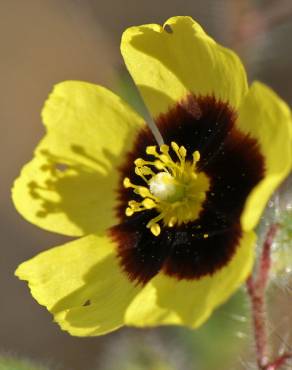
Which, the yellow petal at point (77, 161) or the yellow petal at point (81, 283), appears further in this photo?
the yellow petal at point (77, 161)

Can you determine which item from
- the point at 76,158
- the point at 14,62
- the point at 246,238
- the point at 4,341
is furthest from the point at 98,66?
the point at 246,238

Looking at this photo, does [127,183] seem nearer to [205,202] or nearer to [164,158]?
[164,158]

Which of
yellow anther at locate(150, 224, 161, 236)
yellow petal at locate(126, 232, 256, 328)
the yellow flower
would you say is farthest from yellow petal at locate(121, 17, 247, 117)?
yellow petal at locate(126, 232, 256, 328)

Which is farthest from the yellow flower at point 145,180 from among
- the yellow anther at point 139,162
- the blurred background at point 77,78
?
the blurred background at point 77,78

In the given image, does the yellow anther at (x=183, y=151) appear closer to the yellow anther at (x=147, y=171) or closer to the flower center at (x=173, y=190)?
the flower center at (x=173, y=190)

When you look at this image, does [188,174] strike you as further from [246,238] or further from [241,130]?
[246,238]

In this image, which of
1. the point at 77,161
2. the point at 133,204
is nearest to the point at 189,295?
the point at 133,204

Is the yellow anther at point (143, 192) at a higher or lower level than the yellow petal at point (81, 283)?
higher
